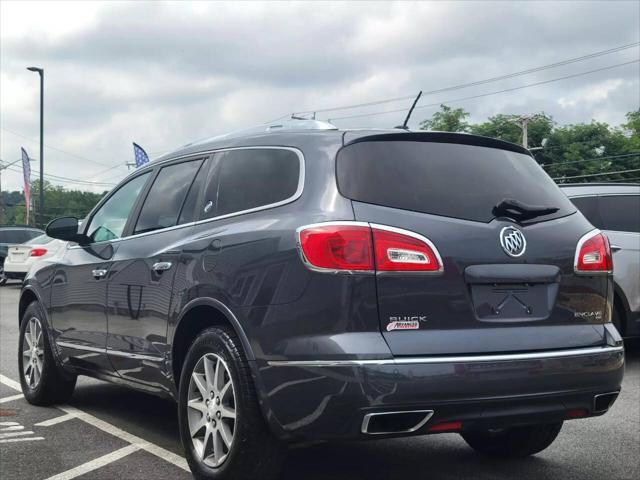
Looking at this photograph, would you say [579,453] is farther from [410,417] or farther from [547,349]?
[410,417]

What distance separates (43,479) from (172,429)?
1304 mm

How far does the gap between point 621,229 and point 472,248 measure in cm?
548

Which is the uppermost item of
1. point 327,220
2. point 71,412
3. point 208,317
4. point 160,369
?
point 327,220

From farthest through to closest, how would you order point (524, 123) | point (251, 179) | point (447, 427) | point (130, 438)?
point (524, 123)
point (130, 438)
point (251, 179)
point (447, 427)

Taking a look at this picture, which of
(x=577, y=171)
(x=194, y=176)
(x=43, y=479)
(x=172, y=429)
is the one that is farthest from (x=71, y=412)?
(x=577, y=171)

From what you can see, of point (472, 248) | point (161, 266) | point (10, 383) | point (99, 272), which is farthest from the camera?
point (10, 383)

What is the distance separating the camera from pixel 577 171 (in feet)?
180

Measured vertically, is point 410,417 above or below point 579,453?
above

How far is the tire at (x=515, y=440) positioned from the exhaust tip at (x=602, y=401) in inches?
28.5

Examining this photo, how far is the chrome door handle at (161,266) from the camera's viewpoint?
15.2 feet

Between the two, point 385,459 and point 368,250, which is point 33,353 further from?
point 368,250

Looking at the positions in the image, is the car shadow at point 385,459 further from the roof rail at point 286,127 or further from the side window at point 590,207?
the side window at point 590,207

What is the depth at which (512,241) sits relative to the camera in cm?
381

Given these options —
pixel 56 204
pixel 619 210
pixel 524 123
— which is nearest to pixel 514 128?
pixel 524 123
